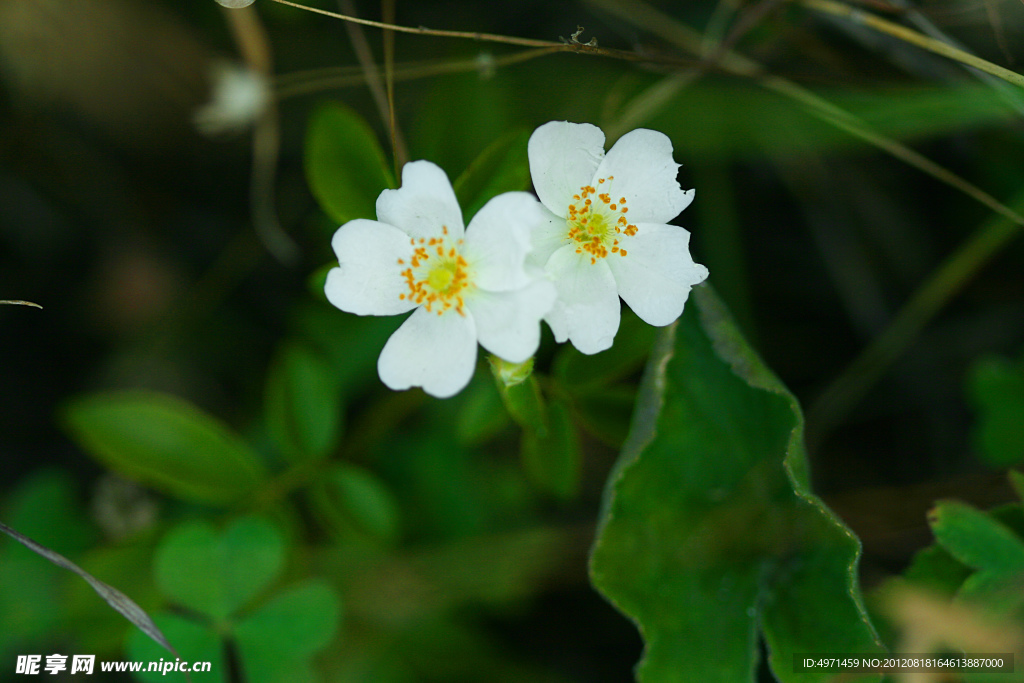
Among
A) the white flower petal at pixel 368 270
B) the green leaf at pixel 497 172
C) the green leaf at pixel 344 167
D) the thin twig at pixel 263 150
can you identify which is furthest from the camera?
the thin twig at pixel 263 150

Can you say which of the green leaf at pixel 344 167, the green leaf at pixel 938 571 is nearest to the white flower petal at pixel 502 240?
the green leaf at pixel 344 167

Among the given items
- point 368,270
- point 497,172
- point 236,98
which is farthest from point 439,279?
point 236,98

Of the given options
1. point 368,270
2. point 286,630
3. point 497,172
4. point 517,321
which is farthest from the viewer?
point 286,630

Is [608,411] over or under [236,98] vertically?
under

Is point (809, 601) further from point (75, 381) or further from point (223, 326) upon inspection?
point (75, 381)

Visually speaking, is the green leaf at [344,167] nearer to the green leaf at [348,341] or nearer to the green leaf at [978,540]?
the green leaf at [348,341]

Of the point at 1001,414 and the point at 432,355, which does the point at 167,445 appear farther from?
the point at 1001,414

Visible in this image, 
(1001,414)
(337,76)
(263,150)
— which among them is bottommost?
(1001,414)
